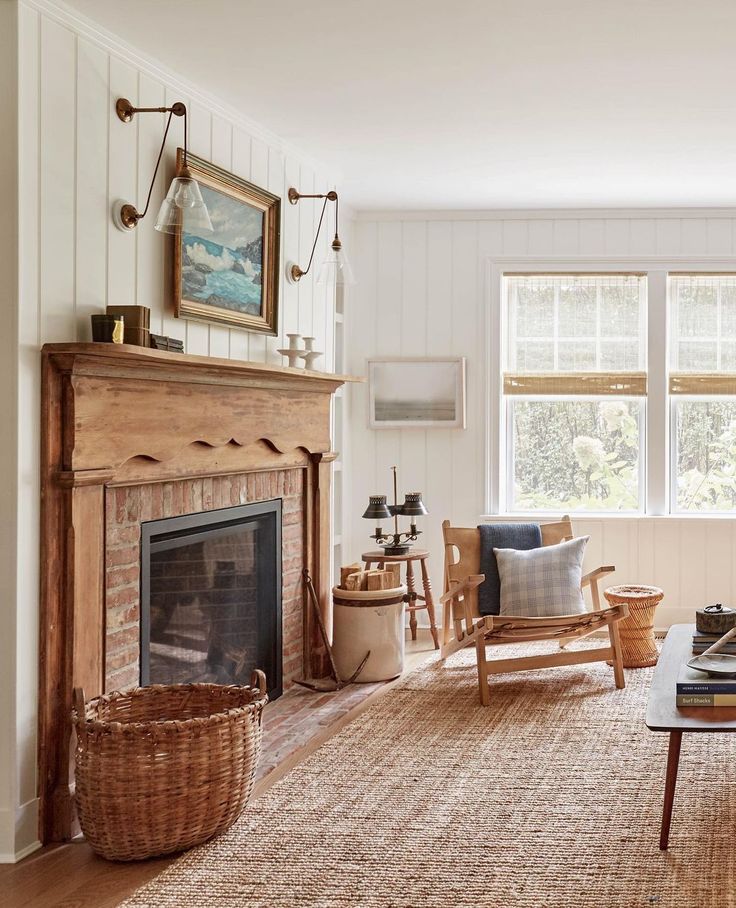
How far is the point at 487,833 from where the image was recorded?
3.08 meters

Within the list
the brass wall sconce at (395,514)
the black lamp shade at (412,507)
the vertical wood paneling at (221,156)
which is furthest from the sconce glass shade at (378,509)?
the vertical wood paneling at (221,156)

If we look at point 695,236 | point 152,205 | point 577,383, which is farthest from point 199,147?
point 695,236

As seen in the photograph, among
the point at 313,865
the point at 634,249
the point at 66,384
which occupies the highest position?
the point at 634,249

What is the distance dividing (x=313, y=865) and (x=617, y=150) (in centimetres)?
354

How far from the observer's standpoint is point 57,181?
122 inches

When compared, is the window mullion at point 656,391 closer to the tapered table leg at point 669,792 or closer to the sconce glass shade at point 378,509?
the sconce glass shade at point 378,509

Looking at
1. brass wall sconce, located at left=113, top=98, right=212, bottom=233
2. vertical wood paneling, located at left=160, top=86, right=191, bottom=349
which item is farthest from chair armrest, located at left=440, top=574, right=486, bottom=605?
brass wall sconce, located at left=113, top=98, right=212, bottom=233

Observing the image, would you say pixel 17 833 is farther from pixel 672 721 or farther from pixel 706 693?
pixel 706 693

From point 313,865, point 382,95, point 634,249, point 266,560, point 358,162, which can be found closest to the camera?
point 313,865

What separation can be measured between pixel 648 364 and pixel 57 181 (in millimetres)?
4081

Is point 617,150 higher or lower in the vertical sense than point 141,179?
higher

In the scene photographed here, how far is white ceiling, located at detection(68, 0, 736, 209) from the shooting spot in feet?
10.5

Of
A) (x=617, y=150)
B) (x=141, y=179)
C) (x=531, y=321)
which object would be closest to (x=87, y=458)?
(x=141, y=179)

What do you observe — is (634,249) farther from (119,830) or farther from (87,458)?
(119,830)
